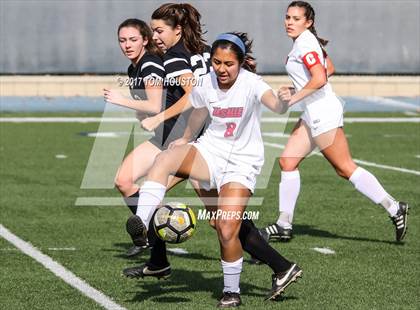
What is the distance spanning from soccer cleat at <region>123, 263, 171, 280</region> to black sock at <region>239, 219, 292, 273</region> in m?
0.86

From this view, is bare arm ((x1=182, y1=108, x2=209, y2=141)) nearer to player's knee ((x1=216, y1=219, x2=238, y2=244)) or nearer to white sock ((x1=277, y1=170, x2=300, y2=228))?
player's knee ((x1=216, y1=219, x2=238, y2=244))

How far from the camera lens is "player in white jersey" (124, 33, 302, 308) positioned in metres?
7.51

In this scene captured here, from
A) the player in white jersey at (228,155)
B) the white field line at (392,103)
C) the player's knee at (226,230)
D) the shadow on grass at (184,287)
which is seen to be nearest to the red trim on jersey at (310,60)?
the shadow on grass at (184,287)

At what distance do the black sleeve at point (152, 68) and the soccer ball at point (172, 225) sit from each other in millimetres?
1380

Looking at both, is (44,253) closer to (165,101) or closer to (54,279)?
(54,279)

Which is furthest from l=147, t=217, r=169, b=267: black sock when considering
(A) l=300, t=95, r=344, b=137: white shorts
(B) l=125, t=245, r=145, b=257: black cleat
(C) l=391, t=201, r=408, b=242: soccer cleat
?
(C) l=391, t=201, r=408, b=242: soccer cleat

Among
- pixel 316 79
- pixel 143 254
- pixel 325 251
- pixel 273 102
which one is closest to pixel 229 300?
pixel 273 102

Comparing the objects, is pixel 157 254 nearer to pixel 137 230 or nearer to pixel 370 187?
pixel 137 230

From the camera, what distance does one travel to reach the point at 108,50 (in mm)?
25906

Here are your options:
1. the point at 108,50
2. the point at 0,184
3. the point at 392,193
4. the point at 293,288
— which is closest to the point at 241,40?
the point at 293,288

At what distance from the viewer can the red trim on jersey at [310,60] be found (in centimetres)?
980

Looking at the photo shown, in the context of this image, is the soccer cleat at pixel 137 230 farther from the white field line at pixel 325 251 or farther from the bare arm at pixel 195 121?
the white field line at pixel 325 251

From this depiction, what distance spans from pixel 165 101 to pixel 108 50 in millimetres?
17393

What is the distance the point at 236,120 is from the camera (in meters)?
7.59
